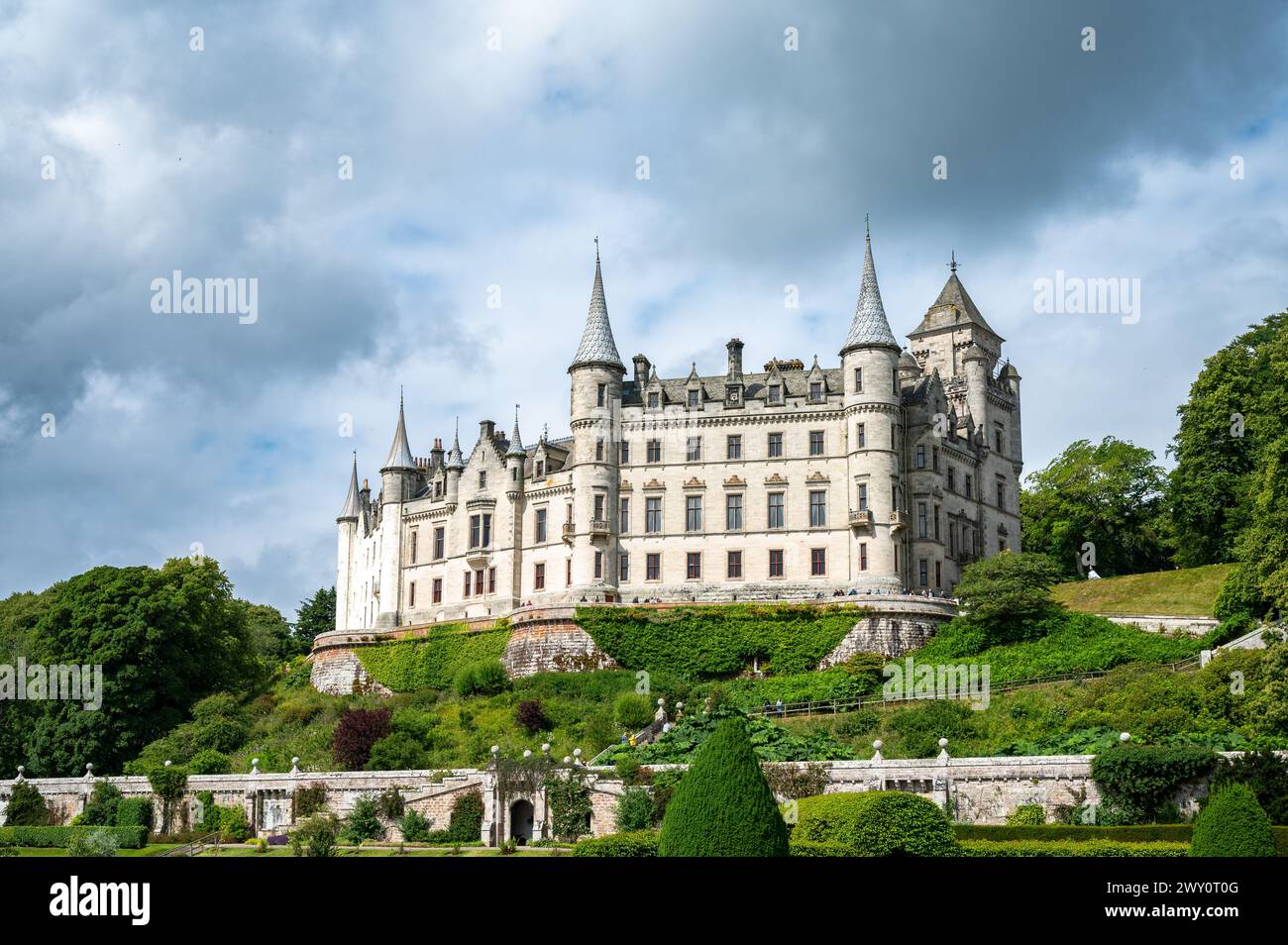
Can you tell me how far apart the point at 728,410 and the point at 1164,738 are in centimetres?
3253

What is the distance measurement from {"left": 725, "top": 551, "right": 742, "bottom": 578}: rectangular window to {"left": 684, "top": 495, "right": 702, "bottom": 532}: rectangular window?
2.02m

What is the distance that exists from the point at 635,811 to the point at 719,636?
865 inches

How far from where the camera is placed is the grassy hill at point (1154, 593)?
60781 millimetres

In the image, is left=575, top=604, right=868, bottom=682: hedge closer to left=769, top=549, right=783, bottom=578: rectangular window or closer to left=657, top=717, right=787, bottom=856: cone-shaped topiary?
left=769, top=549, right=783, bottom=578: rectangular window

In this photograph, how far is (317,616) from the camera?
98.8 m

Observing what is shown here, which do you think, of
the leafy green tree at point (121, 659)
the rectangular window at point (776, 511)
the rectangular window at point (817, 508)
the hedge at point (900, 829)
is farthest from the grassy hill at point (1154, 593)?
the leafy green tree at point (121, 659)

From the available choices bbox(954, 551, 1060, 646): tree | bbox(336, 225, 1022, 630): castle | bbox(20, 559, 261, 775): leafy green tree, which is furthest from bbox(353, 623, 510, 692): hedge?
bbox(954, 551, 1060, 646): tree

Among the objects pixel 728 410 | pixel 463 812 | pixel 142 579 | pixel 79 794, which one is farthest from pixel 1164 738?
pixel 142 579

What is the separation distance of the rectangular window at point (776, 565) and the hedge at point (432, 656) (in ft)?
39.7

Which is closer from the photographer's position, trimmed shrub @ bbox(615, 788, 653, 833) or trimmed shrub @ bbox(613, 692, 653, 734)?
trimmed shrub @ bbox(615, 788, 653, 833)

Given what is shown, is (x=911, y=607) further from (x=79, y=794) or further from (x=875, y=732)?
(x=79, y=794)

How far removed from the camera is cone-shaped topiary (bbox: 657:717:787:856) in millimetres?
26906

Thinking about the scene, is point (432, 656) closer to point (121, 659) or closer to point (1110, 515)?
point (121, 659)
